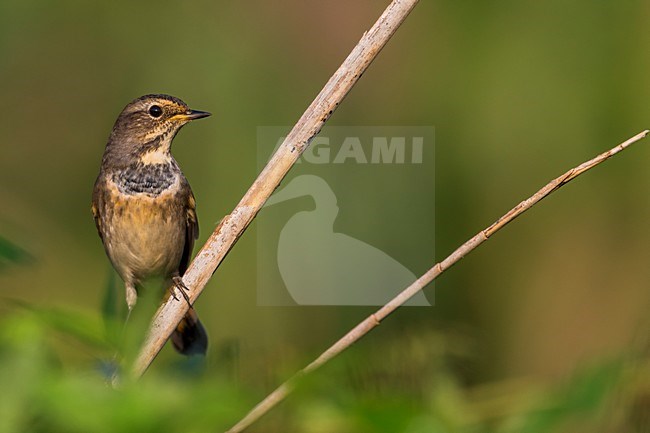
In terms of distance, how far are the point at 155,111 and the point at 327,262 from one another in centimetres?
Answer: 98

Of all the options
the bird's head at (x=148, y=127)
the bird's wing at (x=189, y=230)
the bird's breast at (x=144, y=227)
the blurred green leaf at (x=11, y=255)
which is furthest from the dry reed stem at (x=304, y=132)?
the bird's wing at (x=189, y=230)

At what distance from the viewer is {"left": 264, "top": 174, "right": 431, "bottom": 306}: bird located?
3170 mm

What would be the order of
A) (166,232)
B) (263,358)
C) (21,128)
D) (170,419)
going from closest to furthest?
(170,419), (263,358), (166,232), (21,128)

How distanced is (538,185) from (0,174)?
Answer: 1866 mm

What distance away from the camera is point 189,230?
9.13ft

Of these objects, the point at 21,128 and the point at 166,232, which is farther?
the point at 21,128

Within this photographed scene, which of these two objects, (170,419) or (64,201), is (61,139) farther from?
(170,419)

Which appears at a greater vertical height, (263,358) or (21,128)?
(21,128)

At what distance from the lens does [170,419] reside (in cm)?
45

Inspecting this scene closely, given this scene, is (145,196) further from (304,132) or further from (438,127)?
(304,132)

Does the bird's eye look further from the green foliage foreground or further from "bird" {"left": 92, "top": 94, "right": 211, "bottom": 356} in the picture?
the green foliage foreground

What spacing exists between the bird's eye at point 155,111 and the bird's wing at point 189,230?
0.99 feet

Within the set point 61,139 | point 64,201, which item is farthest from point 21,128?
point 64,201

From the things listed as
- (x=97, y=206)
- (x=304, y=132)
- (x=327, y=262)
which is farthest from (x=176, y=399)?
(x=327, y=262)
